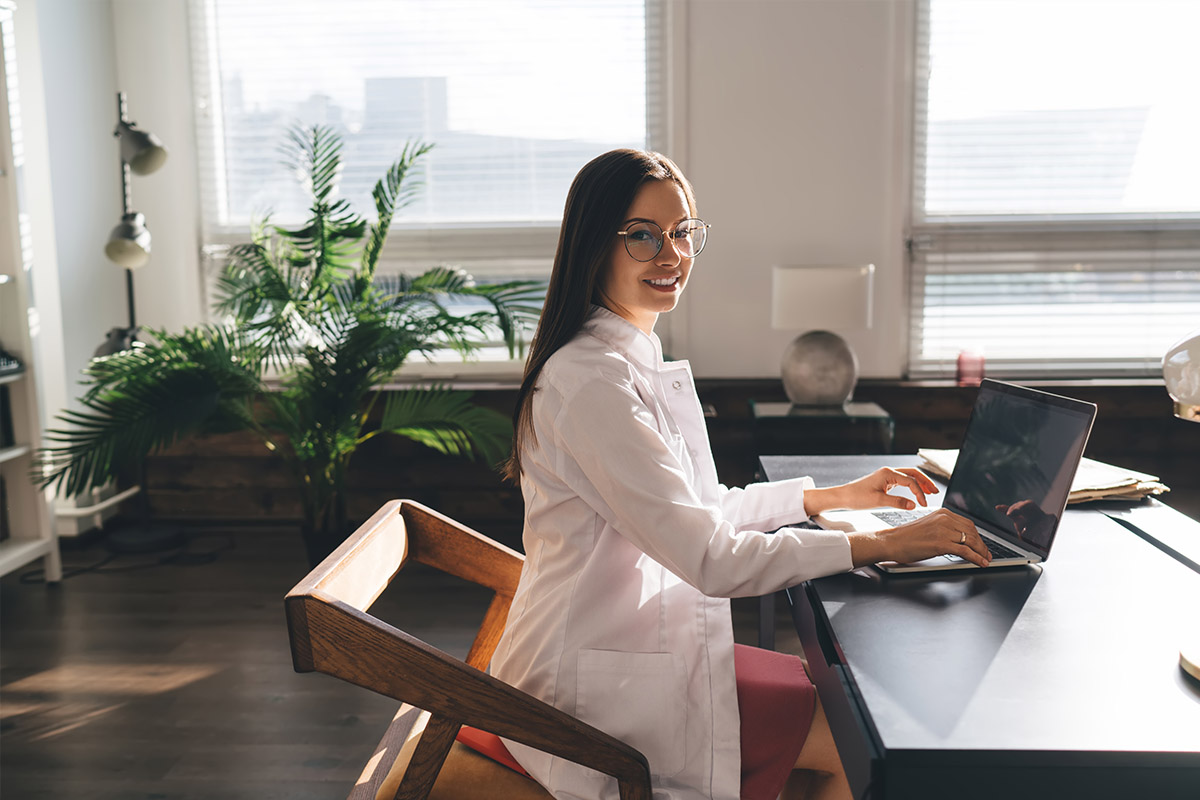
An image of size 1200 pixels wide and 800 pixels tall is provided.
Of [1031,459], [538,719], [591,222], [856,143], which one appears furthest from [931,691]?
[856,143]

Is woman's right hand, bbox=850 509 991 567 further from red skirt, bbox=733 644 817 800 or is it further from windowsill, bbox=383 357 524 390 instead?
windowsill, bbox=383 357 524 390

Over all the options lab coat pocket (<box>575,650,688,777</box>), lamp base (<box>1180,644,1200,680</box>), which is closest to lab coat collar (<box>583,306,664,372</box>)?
lab coat pocket (<box>575,650,688,777</box>)

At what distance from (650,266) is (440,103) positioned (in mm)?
3025

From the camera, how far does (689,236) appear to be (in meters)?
1.45

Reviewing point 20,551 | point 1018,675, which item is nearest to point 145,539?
point 20,551

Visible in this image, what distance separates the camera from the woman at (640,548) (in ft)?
3.87

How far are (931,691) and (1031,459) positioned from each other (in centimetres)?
53

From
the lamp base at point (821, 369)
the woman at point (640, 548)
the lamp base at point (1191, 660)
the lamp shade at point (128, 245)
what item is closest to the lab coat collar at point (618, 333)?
the woman at point (640, 548)

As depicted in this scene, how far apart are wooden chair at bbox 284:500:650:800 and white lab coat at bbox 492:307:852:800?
0.25 ft

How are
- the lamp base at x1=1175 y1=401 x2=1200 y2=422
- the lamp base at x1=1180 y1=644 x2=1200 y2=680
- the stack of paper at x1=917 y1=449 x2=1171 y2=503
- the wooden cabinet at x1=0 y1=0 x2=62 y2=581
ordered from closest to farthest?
the lamp base at x1=1180 y1=644 x2=1200 y2=680 → the lamp base at x1=1175 y1=401 x2=1200 y2=422 → the stack of paper at x1=917 y1=449 x2=1171 y2=503 → the wooden cabinet at x1=0 y1=0 x2=62 y2=581

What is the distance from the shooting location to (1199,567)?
1.37 meters

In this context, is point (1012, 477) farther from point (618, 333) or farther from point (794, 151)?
point (794, 151)

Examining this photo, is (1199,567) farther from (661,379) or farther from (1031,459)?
(661,379)

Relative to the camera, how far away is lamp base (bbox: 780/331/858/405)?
369 centimetres
